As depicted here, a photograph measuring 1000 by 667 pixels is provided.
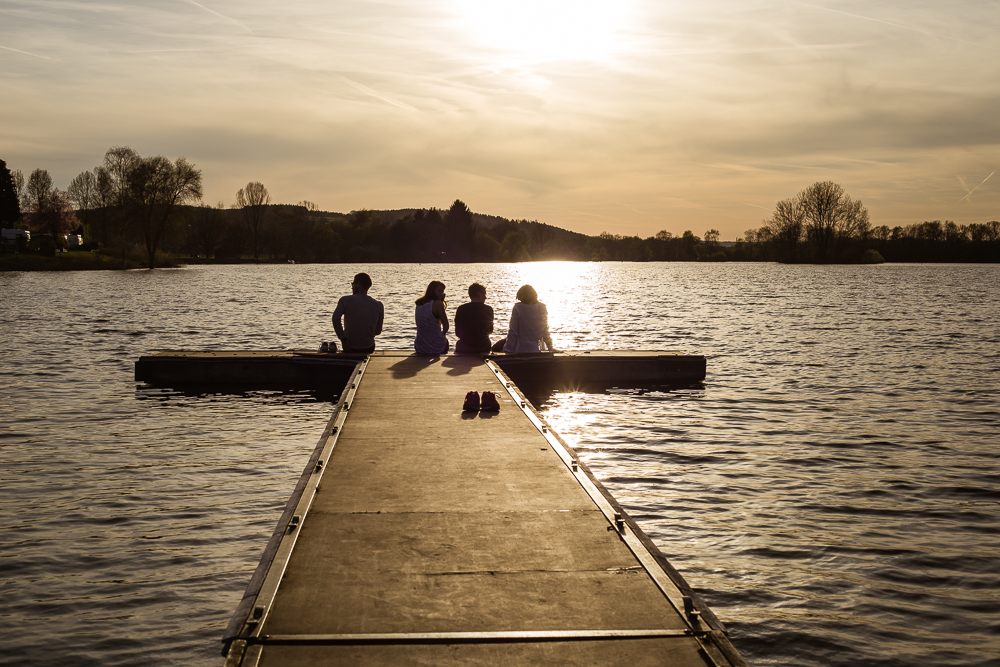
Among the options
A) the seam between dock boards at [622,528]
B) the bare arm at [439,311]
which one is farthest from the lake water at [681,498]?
the bare arm at [439,311]

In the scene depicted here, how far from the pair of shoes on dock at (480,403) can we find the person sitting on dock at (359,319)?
499 centimetres

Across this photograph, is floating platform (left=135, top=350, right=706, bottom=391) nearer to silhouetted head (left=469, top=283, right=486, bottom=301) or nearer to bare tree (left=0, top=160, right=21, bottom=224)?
silhouetted head (left=469, top=283, right=486, bottom=301)

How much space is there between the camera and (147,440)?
11.6m

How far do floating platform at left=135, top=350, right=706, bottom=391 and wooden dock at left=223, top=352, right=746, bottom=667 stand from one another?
7.96m

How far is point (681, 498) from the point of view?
8977 mm

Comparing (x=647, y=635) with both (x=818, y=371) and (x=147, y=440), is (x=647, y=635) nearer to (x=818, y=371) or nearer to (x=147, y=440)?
(x=147, y=440)

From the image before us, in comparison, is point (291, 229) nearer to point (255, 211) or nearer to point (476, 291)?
point (255, 211)

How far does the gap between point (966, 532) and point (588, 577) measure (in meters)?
5.56

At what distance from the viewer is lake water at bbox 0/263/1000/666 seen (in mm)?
5902

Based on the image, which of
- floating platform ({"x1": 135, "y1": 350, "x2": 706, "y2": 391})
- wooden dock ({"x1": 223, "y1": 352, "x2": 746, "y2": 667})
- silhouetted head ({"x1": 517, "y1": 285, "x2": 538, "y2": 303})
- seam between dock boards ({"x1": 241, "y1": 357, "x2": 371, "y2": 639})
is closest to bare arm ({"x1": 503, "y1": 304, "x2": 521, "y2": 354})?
floating platform ({"x1": 135, "y1": 350, "x2": 706, "y2": 391})

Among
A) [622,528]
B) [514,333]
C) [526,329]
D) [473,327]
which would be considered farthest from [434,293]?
[622,528]

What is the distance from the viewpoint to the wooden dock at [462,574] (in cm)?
387

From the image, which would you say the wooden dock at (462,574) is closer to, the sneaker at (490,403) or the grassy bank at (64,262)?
the sneaker at (490,403)

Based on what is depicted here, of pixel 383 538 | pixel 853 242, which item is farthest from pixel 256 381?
pixel 853 242
